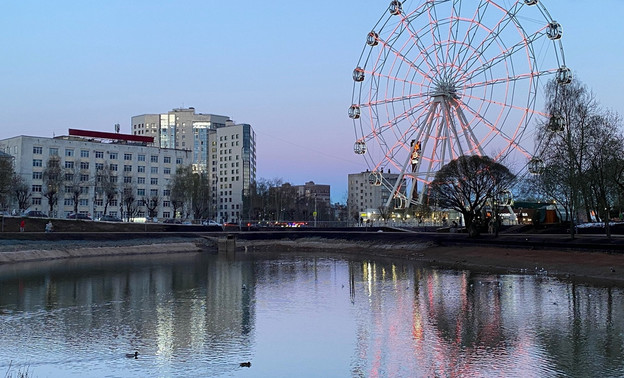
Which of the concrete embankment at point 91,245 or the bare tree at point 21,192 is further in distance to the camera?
the bare tree at point 21,192

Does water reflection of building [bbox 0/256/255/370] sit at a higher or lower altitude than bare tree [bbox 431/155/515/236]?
lower

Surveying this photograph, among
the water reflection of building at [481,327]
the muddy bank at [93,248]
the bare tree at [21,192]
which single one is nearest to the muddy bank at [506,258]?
the water reflection of building at [481,327]

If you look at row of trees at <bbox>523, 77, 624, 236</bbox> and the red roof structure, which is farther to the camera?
the red roof structure

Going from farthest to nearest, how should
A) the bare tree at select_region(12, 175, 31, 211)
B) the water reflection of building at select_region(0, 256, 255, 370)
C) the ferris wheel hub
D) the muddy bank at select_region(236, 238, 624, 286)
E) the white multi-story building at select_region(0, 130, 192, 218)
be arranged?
1. the white multi-story building at select_region(0, 130, 192, 218)
2. the bare tree at select_region(12, 175, 31, 211)
3. the ferris wheel hub
4. the muddy bank at select_region(236, 238, 624, 286)
5. the water reflection of building at select_region(0, 256, 255, 370)

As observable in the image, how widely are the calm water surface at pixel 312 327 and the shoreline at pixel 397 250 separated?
5.16 metres

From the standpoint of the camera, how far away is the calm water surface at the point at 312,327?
73.5ft

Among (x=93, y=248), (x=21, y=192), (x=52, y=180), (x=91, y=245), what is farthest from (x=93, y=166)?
(x=93, y=248)

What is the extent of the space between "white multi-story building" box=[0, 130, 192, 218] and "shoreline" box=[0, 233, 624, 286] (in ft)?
152

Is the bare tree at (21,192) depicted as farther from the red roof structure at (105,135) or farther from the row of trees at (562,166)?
the row of trees at (562,166)

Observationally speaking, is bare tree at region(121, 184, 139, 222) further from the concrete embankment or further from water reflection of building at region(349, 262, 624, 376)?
water reflection of building at region(349, 262, 624, 376)

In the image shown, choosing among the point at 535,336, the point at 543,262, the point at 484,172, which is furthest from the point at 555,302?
the point at 484,172

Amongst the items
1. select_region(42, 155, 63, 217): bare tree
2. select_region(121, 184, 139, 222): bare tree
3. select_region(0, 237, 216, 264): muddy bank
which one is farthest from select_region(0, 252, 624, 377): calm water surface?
select_region(121, 184, 139, 222): bare tree

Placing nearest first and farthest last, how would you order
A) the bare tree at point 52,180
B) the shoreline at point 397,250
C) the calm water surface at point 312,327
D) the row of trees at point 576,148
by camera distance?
1. the calm water surface at point 312,327
2. the shoreline at point 397,250
3. the row of trees at point 576,148
4. the bare tree at point 52,180

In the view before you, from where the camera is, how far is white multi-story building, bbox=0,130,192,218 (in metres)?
140
